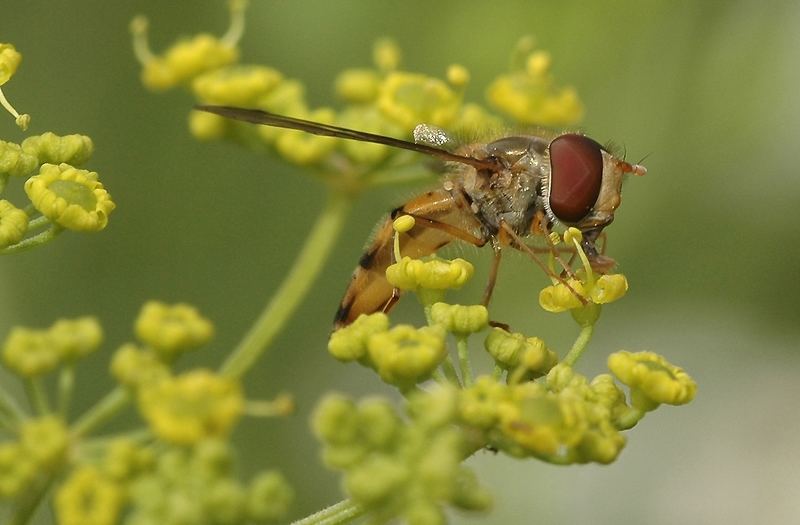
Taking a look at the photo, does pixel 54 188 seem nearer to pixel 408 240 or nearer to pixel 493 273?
pixel 408 240

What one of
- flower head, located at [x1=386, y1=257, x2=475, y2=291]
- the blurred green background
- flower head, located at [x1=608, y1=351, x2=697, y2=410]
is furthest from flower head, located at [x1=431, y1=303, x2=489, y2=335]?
the blurred green background

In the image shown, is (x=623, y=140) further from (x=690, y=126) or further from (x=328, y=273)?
(x=328, y=273)

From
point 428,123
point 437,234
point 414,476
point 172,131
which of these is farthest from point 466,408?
point 172,131

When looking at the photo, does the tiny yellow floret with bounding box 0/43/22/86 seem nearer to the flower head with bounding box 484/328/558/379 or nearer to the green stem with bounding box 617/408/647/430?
the flower head with bounding box 484/328/558/379

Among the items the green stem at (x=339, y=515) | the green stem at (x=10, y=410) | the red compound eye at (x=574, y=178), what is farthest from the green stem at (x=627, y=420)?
the green stem at (x=10, y=410)

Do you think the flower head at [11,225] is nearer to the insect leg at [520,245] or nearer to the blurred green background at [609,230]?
the insect leg at [520,245]
